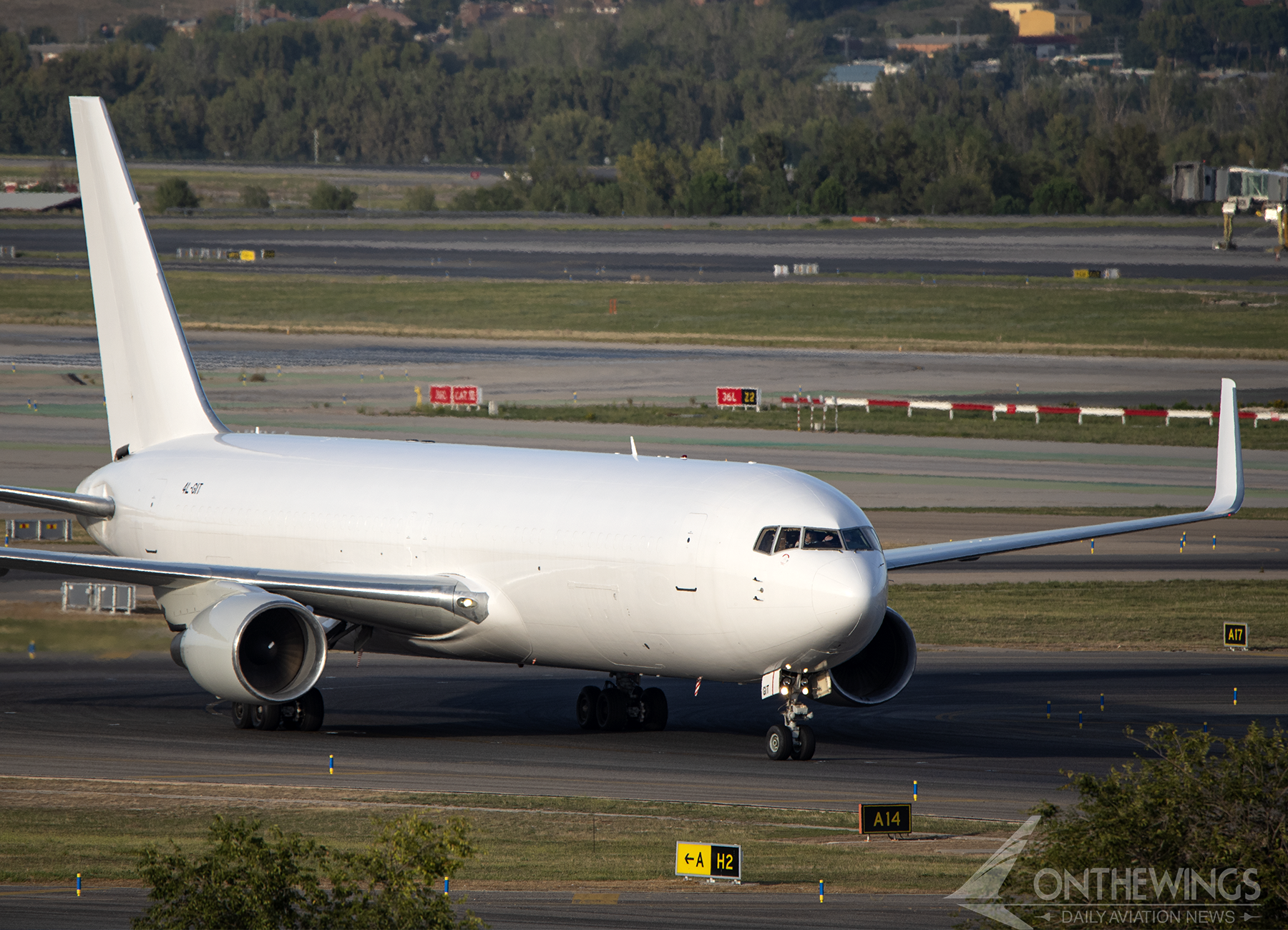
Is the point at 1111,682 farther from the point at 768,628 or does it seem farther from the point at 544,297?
the point at 544,297

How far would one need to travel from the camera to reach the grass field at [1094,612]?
44.0 meters

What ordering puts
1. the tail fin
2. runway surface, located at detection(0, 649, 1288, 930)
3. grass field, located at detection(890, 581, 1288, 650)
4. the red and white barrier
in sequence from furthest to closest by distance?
the red and white barrier → grass field, located at detection(890, 581, 1288, 650) → the tail fin → runway surface, located at detection(0, 649, 1288, 930)

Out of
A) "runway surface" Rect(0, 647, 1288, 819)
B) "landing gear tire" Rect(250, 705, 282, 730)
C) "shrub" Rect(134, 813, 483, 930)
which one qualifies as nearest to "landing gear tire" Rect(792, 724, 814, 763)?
"runway surface" Rect(0, 647, 1288, 819)

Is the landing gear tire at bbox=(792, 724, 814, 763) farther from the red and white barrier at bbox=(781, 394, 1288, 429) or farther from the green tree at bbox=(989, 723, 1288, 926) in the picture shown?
the red and white barrier at bbox=(781, 394, 1288, 429)

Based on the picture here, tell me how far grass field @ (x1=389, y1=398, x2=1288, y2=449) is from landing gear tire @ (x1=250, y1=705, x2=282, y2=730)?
150 ft

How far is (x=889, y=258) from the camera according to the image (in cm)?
16888

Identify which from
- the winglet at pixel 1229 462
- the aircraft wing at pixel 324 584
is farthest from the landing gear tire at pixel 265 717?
the winglet at pixel 1229 462

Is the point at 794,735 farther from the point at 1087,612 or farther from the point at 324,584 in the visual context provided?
the point at 1087,612

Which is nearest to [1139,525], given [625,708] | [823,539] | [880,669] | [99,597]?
[880,669]

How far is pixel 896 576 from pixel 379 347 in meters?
60.6

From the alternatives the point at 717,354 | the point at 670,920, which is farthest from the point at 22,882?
the point at 717,354

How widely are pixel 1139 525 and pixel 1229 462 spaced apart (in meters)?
2.29

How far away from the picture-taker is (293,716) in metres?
33.8

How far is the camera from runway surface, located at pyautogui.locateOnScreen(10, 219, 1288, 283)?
155 metres
